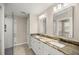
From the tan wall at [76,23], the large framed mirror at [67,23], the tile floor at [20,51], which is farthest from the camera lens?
the tile floor at [20,51]

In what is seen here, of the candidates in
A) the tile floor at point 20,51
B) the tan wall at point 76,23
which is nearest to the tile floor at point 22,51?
the tile floor at point 20,51

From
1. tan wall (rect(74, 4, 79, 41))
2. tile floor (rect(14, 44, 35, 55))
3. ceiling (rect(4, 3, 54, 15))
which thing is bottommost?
tile floor (rect(14, 44, 35, 55))

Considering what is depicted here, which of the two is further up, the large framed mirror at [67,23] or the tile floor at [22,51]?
the large framed mirror at [67,23]

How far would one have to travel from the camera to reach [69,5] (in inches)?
64.3

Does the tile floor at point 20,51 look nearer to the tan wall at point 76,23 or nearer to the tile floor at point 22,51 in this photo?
the tile floor at point 22,51

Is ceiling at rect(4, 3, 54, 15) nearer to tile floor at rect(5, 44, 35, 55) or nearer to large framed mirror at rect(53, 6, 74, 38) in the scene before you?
large framed mirror at rect(53, 6, 74, 38)

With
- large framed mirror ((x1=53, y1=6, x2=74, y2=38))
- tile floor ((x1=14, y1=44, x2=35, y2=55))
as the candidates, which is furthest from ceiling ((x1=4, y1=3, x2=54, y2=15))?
tile floor ((x1=14, y1=44, x2=35, y2=55))

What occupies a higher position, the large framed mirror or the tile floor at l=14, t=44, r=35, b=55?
the large framed mirror

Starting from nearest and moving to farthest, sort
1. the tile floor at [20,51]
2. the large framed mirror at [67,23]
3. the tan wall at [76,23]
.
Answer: the tan wall at [76,23]
the large framed mirror at [67,23]
the tile floor at [20,51]

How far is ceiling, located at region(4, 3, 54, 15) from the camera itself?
5.36 ft

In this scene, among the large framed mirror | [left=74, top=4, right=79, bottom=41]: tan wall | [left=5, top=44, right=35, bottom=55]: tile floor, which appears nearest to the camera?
[left=74, top=4, right=79, bottom=41]: tan wall

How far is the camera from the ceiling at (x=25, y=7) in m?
1.63

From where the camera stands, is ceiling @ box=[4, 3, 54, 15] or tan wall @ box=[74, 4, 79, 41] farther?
ceiling @ box=[4, 3, 54, 15]
